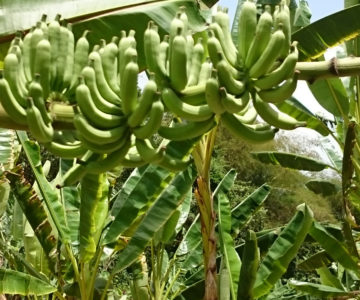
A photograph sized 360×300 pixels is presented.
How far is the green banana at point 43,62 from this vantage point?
3.54ft

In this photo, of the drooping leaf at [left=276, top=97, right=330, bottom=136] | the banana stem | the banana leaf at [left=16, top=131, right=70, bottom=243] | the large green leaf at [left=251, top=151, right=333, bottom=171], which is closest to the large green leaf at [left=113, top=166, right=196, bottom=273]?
the banana stem

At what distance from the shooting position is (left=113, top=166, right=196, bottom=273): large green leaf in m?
2.88

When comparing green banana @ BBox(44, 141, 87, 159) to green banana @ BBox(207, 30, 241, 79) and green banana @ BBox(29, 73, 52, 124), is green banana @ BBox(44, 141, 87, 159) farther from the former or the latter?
green banana @ BBox(207, 30, 241, 79)

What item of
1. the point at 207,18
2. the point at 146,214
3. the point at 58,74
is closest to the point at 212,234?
the point at 146,214

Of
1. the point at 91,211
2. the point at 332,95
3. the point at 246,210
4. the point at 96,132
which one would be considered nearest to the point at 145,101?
the point at 96,132

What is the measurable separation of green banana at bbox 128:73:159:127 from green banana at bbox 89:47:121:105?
91 millimetres

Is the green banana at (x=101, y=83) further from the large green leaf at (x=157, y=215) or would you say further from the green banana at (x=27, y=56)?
the large green leaf at (x=157, y=215)

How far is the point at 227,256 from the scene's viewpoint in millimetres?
3051

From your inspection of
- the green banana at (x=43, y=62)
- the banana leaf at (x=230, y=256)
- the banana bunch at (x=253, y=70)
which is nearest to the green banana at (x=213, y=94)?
the banana bunch at (x=253, y=70)

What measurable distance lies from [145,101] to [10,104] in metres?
0.24

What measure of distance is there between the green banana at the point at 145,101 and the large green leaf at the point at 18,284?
186 cm

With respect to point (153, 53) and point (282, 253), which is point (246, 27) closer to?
point (153, 53)

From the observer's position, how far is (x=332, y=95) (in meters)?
3.38

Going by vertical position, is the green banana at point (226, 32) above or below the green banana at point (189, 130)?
above
